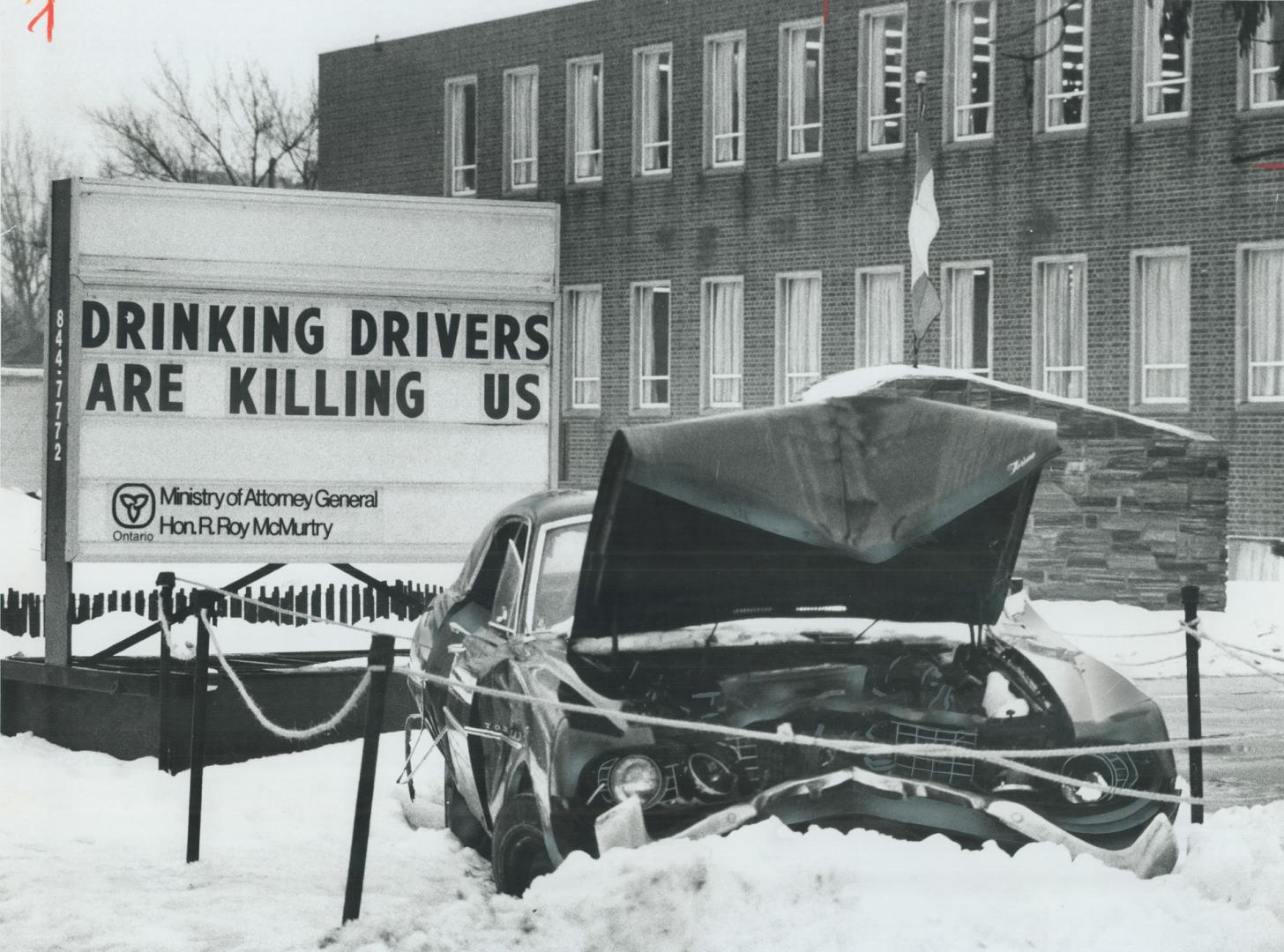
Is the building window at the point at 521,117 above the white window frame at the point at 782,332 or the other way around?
above

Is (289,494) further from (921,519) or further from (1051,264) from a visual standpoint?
(1051,264)

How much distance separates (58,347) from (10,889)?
13.0ft

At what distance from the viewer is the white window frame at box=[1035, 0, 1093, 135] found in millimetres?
19672

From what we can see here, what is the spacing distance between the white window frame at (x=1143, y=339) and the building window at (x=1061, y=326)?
0.66 metres

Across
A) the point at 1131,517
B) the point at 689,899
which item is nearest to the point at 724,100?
the point at 1131,517

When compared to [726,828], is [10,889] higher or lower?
lower

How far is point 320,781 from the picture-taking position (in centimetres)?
894

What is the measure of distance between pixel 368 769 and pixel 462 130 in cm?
2055

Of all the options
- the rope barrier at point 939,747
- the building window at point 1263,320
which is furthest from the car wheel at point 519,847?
the building window at point 1263,320

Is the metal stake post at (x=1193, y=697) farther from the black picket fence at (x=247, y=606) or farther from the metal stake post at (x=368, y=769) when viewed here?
the black picket fence at (x=247, y=606)

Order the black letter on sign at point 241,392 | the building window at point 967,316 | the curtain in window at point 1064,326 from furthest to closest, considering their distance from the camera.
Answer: the building window at point 967,316
the curtain in window at point 1064,326
the black letter on sign at point 241,392

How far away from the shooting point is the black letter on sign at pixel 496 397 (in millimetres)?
10211

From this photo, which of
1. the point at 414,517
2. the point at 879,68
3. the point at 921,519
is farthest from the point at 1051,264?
the point at 921,519

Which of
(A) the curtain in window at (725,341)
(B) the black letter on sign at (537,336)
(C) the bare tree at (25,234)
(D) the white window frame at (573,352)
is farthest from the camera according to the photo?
(D) the white window frame at (573,352)
